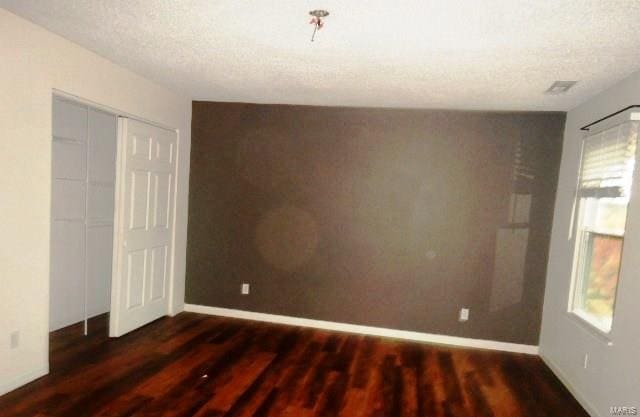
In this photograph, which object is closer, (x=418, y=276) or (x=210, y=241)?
(x=418, y=276)

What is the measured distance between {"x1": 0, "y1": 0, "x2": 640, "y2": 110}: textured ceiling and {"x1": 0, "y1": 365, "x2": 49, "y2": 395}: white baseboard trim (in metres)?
2.57

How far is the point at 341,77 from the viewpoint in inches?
125

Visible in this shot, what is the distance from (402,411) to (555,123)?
10.9ft

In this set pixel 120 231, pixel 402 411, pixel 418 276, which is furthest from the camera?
pixel 418 276

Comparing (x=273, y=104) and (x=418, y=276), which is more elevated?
(x=273, y=104)

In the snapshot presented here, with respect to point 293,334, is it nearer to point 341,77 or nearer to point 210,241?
point 210,241

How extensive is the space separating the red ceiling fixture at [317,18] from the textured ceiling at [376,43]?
44 millimetres

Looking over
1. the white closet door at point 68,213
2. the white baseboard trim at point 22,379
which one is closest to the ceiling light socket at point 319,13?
the white closet door at point 68,213

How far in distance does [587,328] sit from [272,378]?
8.74 ft

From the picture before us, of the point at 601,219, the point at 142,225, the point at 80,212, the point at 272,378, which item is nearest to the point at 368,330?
the point at 272,378

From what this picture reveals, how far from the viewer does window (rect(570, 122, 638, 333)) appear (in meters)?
2.71

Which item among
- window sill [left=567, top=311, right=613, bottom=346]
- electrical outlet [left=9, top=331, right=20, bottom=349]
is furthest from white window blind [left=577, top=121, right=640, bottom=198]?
electrical outlet [left=9, top=331, right=20, bottom=349]

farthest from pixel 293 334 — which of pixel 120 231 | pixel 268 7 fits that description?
pixel 268 7

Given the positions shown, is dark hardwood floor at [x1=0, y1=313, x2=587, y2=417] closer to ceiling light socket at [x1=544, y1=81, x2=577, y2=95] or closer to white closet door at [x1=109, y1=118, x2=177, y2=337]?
white closet door at [x1=109, y1=118, x2=177, y2=337]
